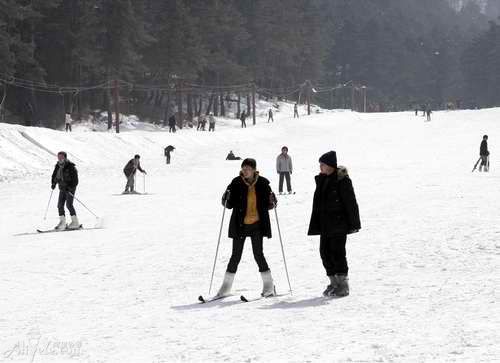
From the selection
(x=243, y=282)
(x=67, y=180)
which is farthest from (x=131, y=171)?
(x=243, y=282)

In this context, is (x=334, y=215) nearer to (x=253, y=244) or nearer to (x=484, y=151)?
(x=253, y=244)

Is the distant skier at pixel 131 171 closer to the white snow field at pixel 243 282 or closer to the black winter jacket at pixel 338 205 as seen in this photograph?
the white snow field at pixel 243 282

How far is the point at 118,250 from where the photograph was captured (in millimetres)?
12273

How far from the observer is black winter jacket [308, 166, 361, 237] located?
7.73 meters

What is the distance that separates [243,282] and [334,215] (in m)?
2.02

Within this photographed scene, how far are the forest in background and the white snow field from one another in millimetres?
28955

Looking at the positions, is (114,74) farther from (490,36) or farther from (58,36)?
(490,36)

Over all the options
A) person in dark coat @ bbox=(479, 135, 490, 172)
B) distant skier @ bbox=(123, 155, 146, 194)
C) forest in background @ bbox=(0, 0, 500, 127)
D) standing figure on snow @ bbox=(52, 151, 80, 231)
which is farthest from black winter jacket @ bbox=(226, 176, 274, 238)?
forest in background @ bbox=(0, 0, 500, 127)

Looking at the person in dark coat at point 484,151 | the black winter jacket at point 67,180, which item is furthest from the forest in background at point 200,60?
the black winter jacket at point 67,180

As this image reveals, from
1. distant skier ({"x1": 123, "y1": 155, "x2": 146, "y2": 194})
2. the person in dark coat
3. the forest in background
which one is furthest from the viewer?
the forest in background

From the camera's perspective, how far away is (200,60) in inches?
2557

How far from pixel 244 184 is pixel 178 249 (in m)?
4.62

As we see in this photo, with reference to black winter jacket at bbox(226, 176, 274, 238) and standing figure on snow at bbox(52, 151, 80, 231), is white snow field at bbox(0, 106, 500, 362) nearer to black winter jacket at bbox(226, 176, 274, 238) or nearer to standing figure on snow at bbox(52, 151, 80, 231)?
standing figure on snow at bbox(52, 151, 80, 231)

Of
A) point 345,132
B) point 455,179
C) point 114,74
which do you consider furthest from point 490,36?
point 455,179
